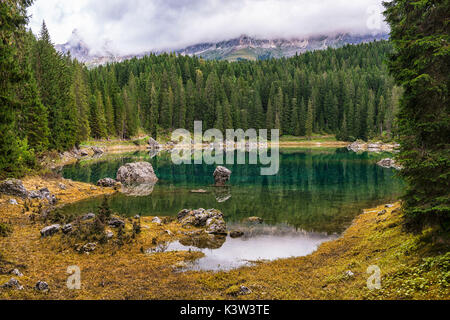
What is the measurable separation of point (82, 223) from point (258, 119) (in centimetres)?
11840

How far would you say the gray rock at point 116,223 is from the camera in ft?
69.6

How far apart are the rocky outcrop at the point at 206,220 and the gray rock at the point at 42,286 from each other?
11912 mm

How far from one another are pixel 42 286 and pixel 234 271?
26.9 feet

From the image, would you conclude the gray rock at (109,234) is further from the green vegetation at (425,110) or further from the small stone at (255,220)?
the green vegetation at (425,110)

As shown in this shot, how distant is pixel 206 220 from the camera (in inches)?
962

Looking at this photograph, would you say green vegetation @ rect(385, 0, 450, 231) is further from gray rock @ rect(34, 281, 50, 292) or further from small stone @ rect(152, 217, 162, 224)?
small stone @ rect(152, 217, 162, 224)

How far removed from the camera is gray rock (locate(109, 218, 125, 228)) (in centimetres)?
2120

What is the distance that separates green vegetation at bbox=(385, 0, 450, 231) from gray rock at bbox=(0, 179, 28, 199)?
30.3 meters

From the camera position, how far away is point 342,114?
140750mm

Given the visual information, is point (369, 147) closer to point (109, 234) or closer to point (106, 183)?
point (106, 183)

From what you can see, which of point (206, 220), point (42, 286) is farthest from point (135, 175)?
point (42, 286)

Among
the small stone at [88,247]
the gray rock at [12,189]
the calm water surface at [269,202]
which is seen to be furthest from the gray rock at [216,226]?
the gray rock at [12,189]

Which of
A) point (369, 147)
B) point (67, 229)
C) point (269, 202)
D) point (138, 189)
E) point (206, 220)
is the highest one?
point (369, 147)
